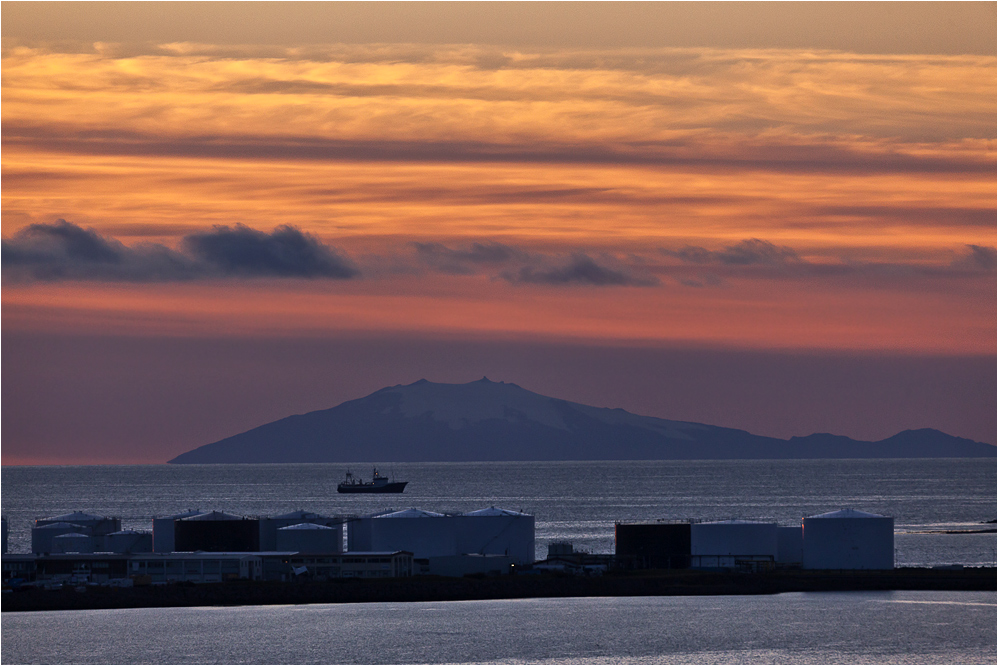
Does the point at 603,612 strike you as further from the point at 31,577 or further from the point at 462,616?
the point at 31,577

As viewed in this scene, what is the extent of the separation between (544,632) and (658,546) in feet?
46.0

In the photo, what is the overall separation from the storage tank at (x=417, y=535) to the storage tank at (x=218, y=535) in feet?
22.2

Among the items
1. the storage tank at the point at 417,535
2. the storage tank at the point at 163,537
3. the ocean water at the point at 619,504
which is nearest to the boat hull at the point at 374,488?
the ocean water at the point at 619,504

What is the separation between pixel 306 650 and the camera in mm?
45031

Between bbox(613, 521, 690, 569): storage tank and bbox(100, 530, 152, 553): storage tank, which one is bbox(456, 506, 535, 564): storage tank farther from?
bbox(100, 530, 152, 553): storage tank

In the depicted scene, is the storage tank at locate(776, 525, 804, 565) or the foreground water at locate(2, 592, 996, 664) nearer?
the foreground water at locate(2, 592, 996, 664)

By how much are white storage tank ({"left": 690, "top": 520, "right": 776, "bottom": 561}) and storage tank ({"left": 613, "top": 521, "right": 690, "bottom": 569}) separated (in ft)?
1.65

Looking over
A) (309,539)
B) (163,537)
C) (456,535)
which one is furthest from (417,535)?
(163,537)

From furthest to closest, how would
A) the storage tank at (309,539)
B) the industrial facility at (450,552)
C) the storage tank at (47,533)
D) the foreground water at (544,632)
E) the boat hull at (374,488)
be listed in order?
the boat hull at (374,488) < the storage tank at (47,533) < the storage tank at (309,539) < the industrial facility at (450,552) < the foreground water at (544,632)

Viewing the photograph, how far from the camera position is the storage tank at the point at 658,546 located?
2366 inches

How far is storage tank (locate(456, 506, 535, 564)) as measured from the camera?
60031 mm

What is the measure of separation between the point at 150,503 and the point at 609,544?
289 ft

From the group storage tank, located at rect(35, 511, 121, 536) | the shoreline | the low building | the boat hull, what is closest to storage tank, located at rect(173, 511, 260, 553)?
the low building

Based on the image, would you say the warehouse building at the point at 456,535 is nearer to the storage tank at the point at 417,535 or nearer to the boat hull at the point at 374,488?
the storage tank at the point at 417,535
